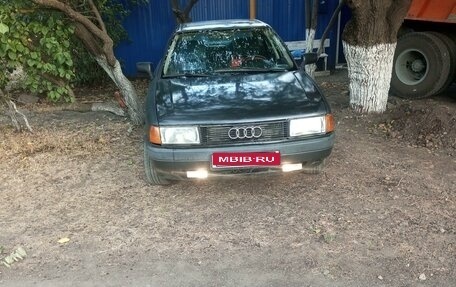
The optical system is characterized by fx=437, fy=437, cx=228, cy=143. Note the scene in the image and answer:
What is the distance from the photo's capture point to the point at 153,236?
335 centimetres

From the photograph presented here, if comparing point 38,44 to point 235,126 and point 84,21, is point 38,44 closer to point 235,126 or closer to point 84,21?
point 84,21

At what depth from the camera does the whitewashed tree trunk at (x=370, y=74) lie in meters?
5.52

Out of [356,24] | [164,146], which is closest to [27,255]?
[164,146]

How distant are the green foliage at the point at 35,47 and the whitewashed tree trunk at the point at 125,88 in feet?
1.52

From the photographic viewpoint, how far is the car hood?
3436mm

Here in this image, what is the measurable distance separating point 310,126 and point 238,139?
1.94 ft

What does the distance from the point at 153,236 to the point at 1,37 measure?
9.73 ft

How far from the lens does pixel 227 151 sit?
11.1ft

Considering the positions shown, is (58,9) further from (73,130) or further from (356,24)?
(356,24)

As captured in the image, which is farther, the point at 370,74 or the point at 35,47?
the point at 370,74

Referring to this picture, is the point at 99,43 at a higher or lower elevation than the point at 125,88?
higher

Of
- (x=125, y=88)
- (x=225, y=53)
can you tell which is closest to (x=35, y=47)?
(x=125, y=88)

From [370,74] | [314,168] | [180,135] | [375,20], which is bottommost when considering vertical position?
[314,168]

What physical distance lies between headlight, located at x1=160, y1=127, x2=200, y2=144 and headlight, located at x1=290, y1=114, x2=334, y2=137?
0.77 metres
